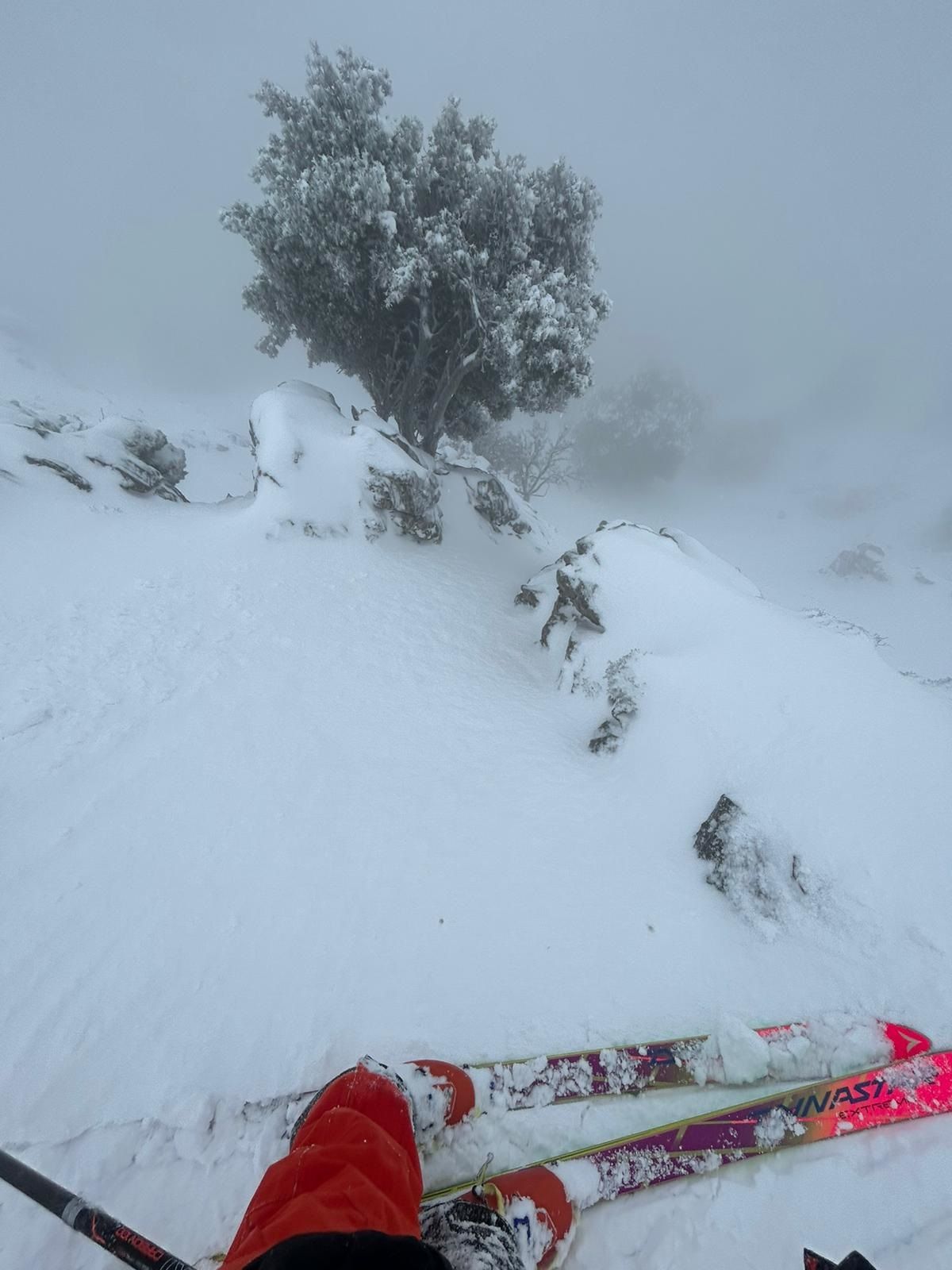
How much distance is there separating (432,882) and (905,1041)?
3341mm

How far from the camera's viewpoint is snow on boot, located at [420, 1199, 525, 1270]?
67.7 inches

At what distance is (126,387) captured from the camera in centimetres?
3484

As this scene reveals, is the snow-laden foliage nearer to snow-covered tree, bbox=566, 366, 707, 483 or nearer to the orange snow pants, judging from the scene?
the orange snow pants

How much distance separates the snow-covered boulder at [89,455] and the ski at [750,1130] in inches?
498

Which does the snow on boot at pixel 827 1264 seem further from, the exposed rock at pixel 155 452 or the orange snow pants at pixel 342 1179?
the exposed rock at pixel 155 452

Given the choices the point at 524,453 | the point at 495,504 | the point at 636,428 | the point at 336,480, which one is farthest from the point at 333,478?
the point at 636,428

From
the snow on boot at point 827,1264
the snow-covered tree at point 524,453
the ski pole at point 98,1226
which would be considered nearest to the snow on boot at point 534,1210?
the snow on boot at point 827,1264

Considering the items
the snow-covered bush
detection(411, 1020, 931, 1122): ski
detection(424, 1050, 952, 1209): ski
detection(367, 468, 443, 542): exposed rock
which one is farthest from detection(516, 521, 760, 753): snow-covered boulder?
the snow-covered bush

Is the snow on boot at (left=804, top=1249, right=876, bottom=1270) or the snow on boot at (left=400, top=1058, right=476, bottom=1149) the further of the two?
the snow on boot at (left=400, top=1058, right=476, bottom=1149)

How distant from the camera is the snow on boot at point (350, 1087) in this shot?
2.00 m

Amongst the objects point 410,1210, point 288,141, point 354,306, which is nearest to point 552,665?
point 410,1210

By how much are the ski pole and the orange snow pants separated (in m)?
0.31

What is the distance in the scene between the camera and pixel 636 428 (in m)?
32.4

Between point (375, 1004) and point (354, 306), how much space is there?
14.8 meters
